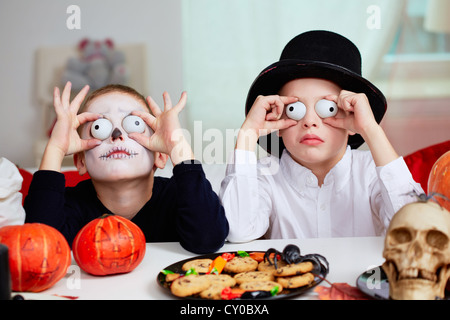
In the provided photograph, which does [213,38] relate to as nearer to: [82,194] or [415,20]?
[415,20]

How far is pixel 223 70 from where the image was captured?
330cm

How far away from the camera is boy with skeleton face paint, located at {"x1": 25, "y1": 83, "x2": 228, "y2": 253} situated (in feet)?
3.42

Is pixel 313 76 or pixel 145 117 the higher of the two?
pixel 313 76

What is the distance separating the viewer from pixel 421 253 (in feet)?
1.90

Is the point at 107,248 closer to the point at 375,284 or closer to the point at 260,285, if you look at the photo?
the point at 260,285

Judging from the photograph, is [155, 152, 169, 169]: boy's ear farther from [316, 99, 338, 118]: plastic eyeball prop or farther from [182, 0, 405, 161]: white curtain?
[182, 0, 405, 161]: white curtain

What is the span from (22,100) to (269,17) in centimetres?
193

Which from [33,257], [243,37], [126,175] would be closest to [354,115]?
[126,175]

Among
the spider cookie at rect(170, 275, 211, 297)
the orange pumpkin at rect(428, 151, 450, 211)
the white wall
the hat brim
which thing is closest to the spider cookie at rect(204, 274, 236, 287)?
the spider cookie at rect(170, 275, 211, 297)

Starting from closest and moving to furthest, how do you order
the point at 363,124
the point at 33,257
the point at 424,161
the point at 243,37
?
the point at 33,257
the point at 363,124
the point at 424,161
the point at 243,37

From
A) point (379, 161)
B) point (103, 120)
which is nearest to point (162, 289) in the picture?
point (103, 120)

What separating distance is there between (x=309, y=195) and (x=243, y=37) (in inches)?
83.7

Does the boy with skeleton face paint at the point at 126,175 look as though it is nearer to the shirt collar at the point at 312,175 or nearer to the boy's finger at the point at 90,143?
the boy's finger at the point at 90,143

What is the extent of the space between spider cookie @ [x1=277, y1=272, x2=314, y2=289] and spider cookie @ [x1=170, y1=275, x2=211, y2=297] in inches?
4.0
